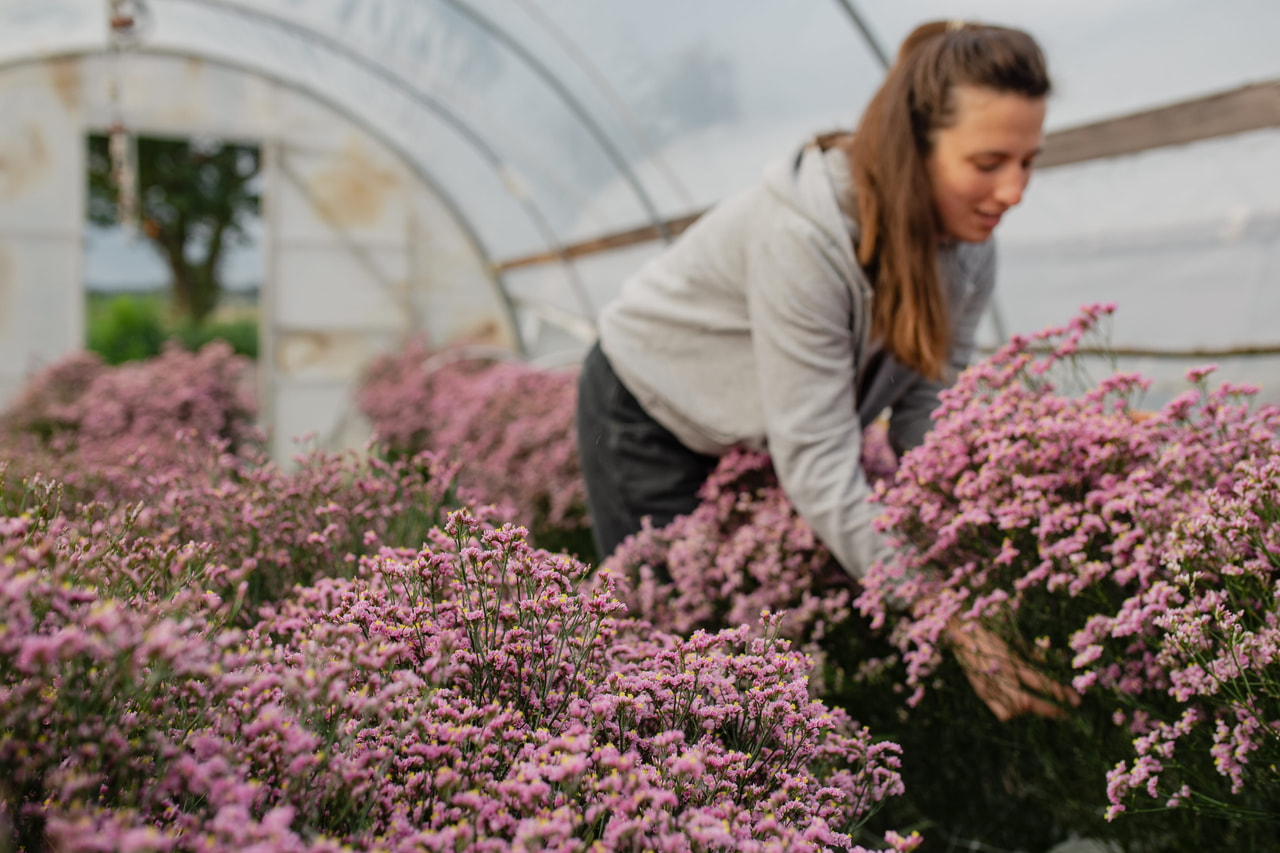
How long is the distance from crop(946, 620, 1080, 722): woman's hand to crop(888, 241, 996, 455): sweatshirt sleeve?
0.81 meters

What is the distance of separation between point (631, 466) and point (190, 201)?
2509 centimetres

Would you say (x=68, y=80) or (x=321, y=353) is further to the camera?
(x=321, y=353)

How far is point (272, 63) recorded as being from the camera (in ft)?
30.9

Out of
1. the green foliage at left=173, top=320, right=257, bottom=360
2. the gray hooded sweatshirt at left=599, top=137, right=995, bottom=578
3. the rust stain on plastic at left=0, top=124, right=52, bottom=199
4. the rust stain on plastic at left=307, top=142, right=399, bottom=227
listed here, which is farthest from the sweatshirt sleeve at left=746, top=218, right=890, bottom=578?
the green foliage at left=173, top=320, right=257, bottom=360

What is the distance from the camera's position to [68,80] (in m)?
8.88

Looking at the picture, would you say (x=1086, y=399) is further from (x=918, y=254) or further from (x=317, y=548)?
(x=317, y=548)

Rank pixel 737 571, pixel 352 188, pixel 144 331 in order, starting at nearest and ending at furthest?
pixel 737 571, pixel 352 188, pixel 144 331

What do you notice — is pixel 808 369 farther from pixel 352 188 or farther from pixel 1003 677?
pixel 352 188

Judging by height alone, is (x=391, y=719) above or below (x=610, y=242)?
below

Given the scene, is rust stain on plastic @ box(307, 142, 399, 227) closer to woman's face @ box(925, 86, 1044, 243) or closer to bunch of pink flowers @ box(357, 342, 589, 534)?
bunch of pink flowers @ box(357, 342, 589, 534)

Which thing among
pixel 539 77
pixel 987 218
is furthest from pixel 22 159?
pixel 987 218

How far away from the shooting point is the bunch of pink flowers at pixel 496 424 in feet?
12.3

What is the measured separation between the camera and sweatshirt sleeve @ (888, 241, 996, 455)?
237cm

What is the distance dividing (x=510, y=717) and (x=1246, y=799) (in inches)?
49.1
